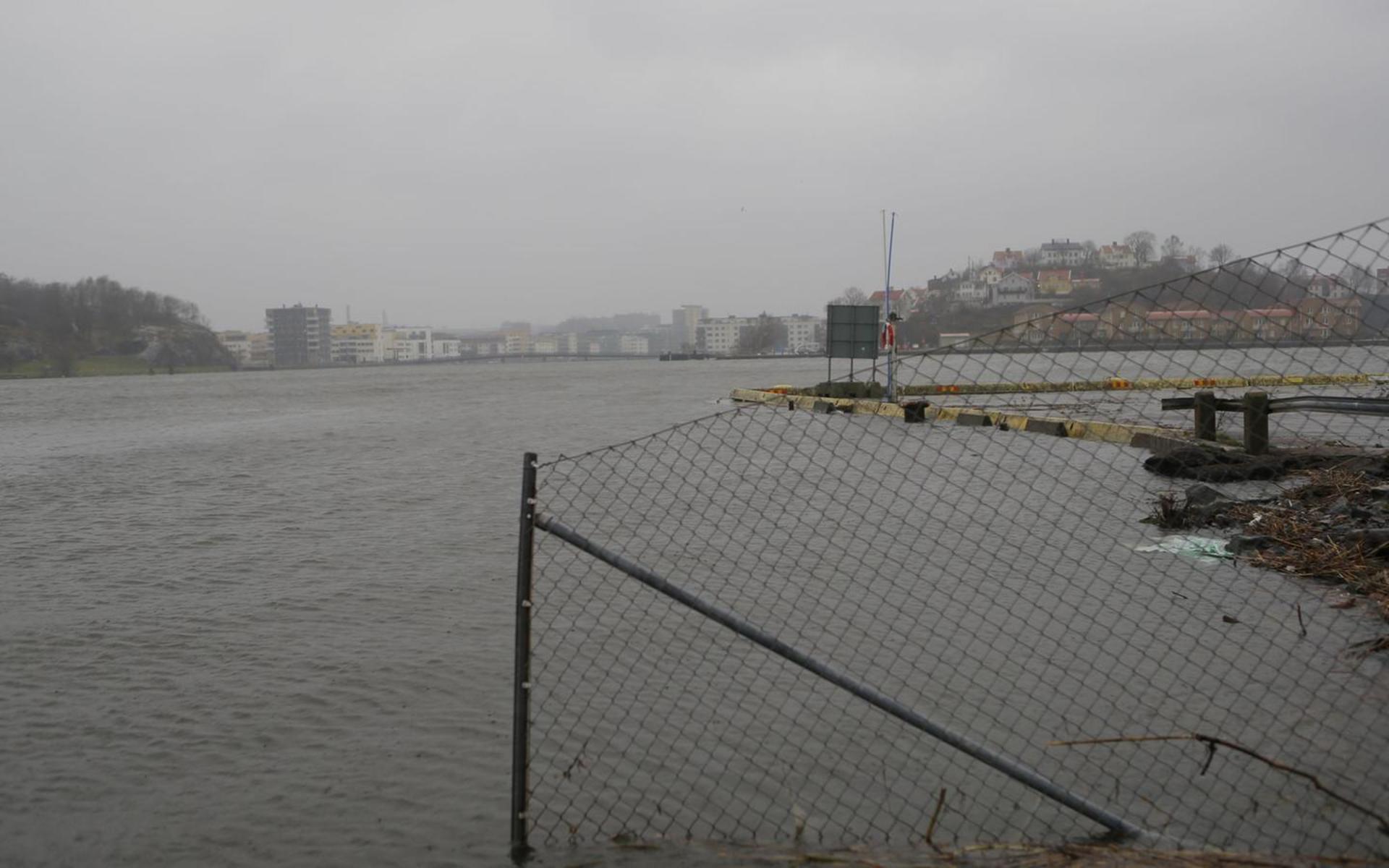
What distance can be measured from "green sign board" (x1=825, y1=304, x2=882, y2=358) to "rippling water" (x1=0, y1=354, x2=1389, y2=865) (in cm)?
1532

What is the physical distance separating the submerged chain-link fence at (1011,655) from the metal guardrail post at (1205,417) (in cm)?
355

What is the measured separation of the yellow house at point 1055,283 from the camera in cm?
6197

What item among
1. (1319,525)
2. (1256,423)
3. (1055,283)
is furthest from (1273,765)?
(1055,283)

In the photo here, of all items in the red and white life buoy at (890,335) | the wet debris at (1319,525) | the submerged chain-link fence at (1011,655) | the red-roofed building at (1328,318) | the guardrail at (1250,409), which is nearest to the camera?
the submerged chain-link fence at (1011,655)

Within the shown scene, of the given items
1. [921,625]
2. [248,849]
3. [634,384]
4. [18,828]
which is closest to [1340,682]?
[921,625]

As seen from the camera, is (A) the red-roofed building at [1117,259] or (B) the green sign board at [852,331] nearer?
(B) the green sign board at [852,331]

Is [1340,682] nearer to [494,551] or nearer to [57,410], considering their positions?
[494,551]

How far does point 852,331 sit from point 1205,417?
16952 mm

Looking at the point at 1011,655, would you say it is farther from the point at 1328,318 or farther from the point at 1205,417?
the point at 1205,417

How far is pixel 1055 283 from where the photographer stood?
67.9 metres

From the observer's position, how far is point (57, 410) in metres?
58.6

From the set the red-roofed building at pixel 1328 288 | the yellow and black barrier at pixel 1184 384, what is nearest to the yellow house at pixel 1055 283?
the yellow and black barrier at pixel 1184 384

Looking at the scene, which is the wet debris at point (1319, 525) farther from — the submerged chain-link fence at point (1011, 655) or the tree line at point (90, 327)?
the tree line at point (90, 327)

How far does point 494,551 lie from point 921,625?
17.1 ft
